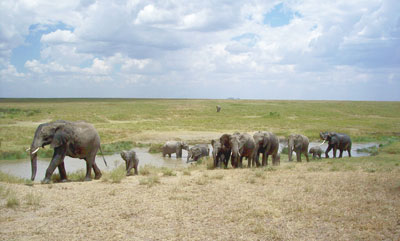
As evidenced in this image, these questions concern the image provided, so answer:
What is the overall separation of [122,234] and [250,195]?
4.32 meters

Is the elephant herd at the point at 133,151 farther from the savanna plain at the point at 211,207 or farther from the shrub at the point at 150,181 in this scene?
the shrub at the point at 150,181

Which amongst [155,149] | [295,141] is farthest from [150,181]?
[155,149]

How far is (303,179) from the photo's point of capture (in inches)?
493

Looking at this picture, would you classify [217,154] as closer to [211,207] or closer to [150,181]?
[150,181]

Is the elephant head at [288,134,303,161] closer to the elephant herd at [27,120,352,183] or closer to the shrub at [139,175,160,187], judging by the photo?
the elephant herd at [27,120,352,183]

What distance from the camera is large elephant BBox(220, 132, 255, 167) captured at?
51.6 feet

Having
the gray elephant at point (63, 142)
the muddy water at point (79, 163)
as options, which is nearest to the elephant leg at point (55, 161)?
the gray elephant at point (63, 142)

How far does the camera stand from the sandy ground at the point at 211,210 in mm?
7223

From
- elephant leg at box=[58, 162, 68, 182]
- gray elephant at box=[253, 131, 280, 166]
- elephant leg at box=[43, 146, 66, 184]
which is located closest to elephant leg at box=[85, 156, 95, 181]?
elephant leg at box=[58, 162, 68, 182]

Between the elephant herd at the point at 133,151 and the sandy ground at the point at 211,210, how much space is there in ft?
4.23

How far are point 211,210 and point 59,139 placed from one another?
626cm

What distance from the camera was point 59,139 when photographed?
12.1m

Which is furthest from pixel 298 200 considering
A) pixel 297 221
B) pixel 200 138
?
pixel 200 138

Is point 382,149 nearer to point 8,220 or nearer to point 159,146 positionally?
point 159,146
